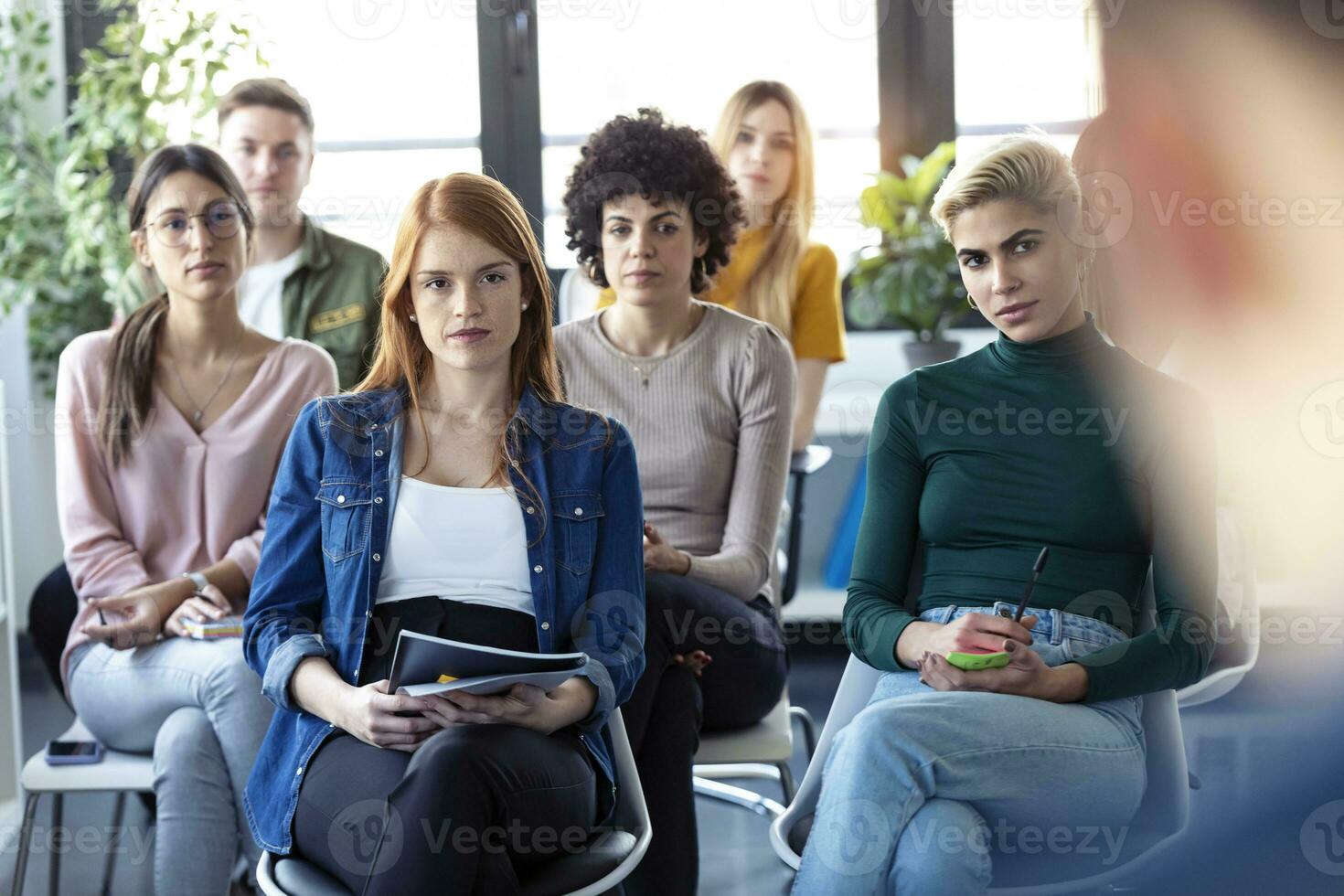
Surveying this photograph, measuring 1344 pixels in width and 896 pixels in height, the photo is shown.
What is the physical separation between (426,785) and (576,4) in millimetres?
3365

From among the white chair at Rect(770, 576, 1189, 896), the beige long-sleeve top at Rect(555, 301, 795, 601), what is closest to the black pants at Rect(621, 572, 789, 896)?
the beige long-sleeve top at Rect(555, 301, 795, 601)

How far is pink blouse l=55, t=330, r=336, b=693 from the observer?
235 centimetres

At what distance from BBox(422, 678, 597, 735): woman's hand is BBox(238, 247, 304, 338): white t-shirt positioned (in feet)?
5.13

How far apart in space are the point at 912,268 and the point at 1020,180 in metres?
2.23

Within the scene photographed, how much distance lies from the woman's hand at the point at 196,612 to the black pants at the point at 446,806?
54 cm

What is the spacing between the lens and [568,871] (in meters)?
1.65

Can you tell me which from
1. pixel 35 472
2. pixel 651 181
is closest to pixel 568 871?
pixel 651 181

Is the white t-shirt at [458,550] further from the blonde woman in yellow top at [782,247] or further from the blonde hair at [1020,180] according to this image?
the blonde woman in yellow top at [782,247]

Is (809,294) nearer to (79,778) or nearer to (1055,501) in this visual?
(1055,501)

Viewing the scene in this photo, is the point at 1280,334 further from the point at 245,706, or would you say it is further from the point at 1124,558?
the point at 245,706

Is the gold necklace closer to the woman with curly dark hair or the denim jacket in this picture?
the woman with curly dark hair

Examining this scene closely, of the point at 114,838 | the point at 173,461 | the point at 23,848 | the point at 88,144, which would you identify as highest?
the point at 88,144

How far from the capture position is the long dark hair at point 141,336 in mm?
2371

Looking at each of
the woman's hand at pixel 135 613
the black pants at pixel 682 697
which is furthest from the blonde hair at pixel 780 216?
the woman's hand at pixel 135 613
